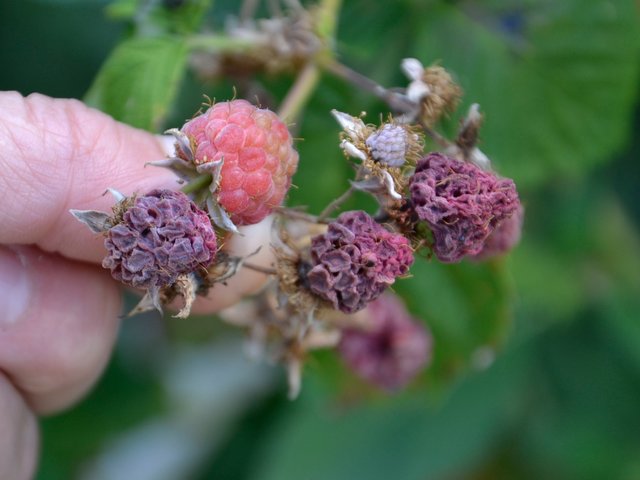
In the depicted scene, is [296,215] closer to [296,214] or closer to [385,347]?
[296,214]

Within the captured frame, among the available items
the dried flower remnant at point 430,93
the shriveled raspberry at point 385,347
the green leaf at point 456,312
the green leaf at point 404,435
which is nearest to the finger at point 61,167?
the dried flower remnant at point 430,93

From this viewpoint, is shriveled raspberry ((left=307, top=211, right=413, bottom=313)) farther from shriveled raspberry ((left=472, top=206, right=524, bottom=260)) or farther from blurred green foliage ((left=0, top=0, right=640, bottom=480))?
blurred green foliage ((left=0, top=0, right=640, bottom=480))

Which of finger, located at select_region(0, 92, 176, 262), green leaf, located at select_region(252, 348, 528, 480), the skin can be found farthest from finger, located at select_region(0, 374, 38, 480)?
green leaf, located at select_region(252, 348, 528, 480)

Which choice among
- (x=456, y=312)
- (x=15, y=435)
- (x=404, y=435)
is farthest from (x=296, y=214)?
(x=404, y=435)

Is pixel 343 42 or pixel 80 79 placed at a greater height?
pixel 343 42

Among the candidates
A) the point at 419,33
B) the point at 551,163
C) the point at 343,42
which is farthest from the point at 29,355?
the point at 551,163

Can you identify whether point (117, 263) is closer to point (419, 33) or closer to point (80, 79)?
point (419, 33)
